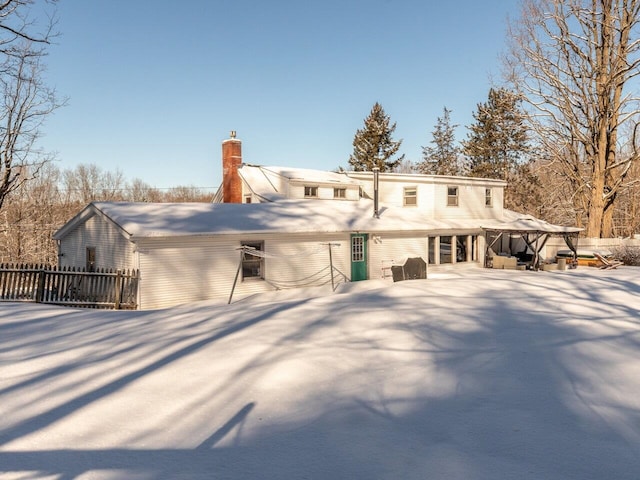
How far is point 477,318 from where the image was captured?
812 centimetres

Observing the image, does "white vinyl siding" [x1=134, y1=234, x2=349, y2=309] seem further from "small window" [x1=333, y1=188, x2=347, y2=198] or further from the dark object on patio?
"small window" [x1=333, y1=188, x2=347, y2=198]

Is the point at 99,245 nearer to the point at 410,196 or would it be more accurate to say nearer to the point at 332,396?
the point at 332,396

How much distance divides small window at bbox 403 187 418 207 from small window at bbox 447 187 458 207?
212 centimetres

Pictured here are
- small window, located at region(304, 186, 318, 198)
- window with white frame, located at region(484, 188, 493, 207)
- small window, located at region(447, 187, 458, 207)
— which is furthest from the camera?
window with white frame, located at region(484, 188, 493, 207)

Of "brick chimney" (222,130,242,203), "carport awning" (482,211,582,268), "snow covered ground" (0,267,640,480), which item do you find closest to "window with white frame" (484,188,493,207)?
"carport awning" (482,211,582,268)

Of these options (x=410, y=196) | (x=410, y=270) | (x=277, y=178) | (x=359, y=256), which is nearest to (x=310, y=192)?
(x=277, y=178)

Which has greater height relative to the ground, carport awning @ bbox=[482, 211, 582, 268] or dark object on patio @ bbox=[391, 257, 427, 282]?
carport awning @ bbox=[482, 211, 582, 268]

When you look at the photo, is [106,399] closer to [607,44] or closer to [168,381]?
[168,381]

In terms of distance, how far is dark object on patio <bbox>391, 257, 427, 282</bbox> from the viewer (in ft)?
64.2

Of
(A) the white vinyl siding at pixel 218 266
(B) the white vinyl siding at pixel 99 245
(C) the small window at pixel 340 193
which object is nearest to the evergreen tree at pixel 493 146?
(C) the small window at pixel 340 193

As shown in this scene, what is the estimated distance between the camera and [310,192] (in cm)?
2722

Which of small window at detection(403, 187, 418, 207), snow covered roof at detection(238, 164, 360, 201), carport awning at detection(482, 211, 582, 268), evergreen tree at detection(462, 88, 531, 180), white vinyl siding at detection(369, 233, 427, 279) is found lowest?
white vinyl siding at detection(369, 233, 427, 279)

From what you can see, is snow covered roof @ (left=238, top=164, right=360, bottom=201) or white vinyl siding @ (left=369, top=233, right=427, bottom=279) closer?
white vinyl siding @ (left=369, top=233, right=427, bottom=279)

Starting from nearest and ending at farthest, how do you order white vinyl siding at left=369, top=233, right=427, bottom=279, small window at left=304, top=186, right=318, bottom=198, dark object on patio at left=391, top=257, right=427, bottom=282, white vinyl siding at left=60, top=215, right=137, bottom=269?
white vinyl siding at left=60, top=215, right=137, bottom=269, dark object on patio at left=391, top=257, right=427, bottom=282, white vinyl siding at left=369, top=233, right=427, bottom=279, small window at left=304, top=186, right=318, bottom=198
